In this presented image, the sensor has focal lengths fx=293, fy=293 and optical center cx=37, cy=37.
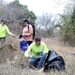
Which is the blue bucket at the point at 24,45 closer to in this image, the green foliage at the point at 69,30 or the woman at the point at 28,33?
the woman at the point at 28,33

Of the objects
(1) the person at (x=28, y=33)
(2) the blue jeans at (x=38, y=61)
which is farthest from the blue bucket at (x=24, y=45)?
(2) the blue jeans at (x=38, y=61)

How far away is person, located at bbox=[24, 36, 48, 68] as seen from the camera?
865cm

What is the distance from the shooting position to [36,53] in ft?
29.2

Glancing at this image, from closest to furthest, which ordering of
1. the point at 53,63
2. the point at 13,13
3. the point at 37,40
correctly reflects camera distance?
the point at 53,63
the point at 37,40
the point at 13,13

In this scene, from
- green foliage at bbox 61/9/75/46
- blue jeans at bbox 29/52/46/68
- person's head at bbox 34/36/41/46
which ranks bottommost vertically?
green foliage at bbox 61/9/75/46

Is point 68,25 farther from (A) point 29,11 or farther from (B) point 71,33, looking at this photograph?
(A) point 29,11

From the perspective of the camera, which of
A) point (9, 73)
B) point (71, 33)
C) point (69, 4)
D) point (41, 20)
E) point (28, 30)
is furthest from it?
point (41, 20)

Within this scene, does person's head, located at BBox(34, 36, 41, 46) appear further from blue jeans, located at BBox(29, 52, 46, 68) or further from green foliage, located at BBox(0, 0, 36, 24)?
green foliage, located at BBox(0, 0, 36, 24)

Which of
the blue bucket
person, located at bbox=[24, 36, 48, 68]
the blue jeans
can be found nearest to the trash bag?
the blue jeans

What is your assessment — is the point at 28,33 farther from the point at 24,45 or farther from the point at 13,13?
the point at 13,13

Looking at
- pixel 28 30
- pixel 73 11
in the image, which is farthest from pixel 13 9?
pixel 28 30

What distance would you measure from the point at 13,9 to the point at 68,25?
8738 mm

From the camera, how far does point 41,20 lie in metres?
48.4

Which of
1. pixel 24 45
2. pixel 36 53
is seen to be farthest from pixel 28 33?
pixel 36 53
